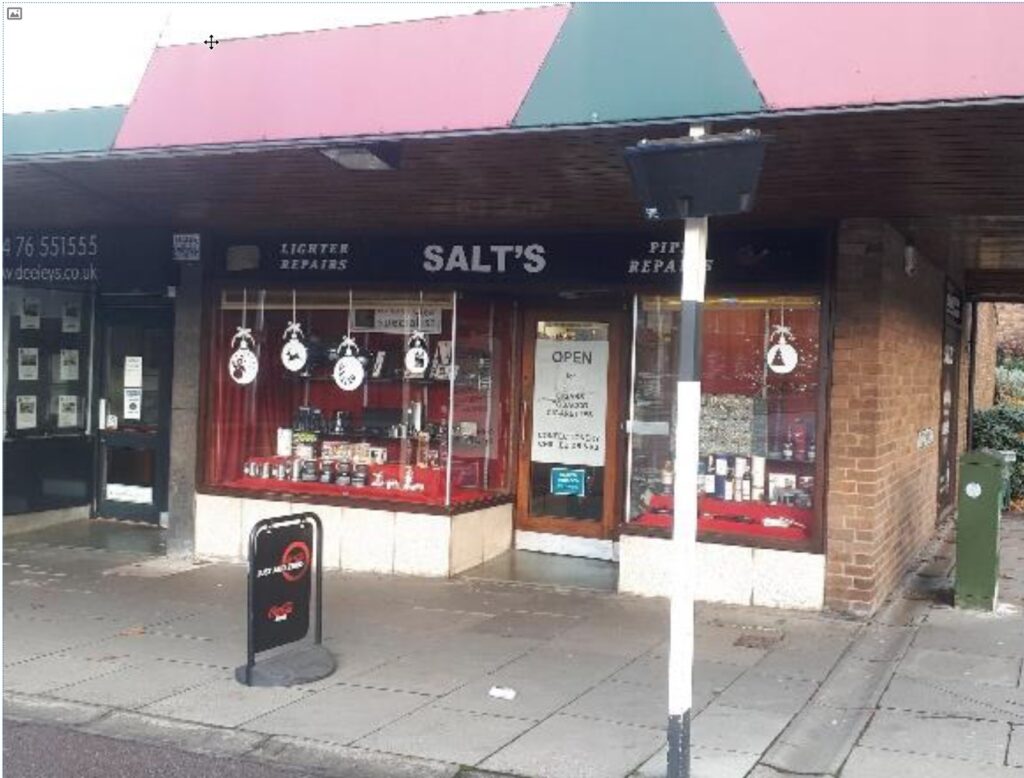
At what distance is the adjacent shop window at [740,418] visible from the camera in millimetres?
8562

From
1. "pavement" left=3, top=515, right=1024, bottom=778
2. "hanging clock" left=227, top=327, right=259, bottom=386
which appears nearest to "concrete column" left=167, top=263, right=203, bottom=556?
"hanging clock" left=227, top=327, right=259, bottom=386

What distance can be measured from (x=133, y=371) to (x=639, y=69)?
320 inches

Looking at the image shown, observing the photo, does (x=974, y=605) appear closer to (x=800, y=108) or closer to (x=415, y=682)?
(x=415, y=682)

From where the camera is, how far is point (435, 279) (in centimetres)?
965

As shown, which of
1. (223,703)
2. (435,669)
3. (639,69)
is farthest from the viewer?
(435,669)

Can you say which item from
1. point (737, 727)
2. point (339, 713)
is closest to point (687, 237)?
point (737, 727)

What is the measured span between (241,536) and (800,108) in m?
6.99

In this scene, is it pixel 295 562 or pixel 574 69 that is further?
pixel 295 562

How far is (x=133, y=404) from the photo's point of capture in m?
11.9

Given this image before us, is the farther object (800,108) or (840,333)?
(840,333)

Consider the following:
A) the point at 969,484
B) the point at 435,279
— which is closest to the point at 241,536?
the point at 435,279

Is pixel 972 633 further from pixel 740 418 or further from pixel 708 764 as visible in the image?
A: pixel 708 764

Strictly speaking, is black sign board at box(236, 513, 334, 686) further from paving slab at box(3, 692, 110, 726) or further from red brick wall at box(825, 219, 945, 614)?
red brick wall at box(825, 219, 945, 614)

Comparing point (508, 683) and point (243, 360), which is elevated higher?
point (243, 360)
